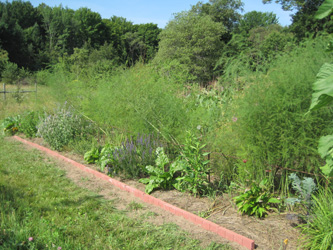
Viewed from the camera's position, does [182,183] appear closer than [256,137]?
No

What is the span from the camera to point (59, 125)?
6.73 meters

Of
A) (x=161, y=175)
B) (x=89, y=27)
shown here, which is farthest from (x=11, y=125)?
(x=89, y=27)

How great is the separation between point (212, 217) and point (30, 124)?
22.0 feet

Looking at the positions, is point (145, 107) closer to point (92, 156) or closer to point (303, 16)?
point (92, 156)

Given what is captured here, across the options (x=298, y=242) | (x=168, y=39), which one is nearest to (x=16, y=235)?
(x=298, y=242)

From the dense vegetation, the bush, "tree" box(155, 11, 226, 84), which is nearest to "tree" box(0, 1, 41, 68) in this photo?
"tree" box(155, 11, 226, 84)

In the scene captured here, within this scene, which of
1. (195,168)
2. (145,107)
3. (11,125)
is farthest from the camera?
(11,125)

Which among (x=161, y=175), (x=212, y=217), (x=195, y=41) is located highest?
(x=195, y=41)

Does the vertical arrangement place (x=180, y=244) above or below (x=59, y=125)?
below

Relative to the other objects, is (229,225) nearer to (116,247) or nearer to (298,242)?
(298,242)

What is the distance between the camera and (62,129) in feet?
22.1

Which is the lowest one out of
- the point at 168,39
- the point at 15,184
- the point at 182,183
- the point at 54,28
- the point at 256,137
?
the point at 15,184

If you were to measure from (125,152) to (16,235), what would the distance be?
234 cm

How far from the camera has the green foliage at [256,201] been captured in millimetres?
3161
